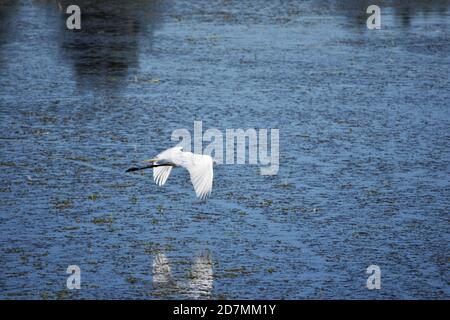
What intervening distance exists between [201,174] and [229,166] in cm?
179

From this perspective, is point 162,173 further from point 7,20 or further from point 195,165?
point 7,20

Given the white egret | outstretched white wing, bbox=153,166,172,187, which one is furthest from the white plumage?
outstretched white wing, bbox=153,166,172,187

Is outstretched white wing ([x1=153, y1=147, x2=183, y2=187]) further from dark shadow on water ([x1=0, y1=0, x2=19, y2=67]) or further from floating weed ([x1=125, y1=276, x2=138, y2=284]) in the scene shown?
dark shadow on water ([x1=0, y1=0, x2=19, y2=67])

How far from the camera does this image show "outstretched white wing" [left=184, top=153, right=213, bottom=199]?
728cm

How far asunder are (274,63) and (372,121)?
273cm

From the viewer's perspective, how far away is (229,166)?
916 centimetres

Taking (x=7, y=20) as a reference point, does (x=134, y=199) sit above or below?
below

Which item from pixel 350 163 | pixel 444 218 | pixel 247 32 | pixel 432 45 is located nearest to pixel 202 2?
pixel 247 32

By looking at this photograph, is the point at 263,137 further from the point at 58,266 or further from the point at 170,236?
the point at 58,266

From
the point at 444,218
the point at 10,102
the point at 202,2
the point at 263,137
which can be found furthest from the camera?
the point at 202,2

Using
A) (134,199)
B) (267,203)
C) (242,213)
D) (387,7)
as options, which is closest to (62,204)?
(134,199)

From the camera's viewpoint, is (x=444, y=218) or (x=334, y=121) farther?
(x=334, y=121)

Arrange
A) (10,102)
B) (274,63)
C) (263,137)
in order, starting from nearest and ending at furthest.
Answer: (263,137)
(10,102)
(274,63)

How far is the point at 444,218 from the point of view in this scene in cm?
793
